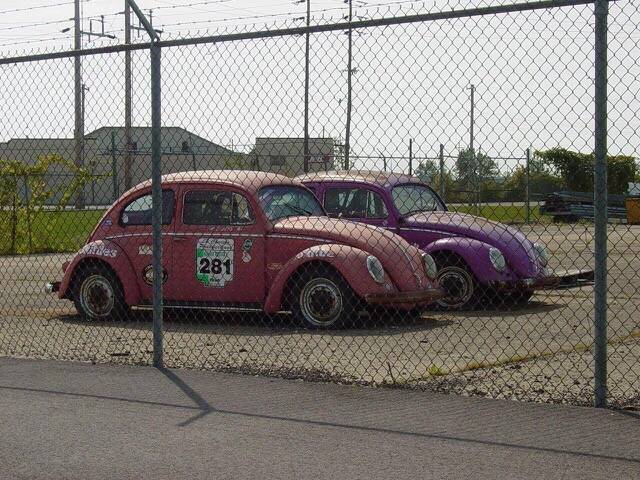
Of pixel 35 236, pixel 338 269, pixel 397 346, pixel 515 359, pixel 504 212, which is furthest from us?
pixel 35 236

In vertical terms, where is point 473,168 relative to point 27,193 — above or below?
above

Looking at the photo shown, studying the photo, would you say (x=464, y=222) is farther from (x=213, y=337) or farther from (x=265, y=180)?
(x=213, y=337)

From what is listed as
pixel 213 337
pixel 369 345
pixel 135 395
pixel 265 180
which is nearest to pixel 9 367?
pixel 135 395

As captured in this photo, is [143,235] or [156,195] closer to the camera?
[156,195]

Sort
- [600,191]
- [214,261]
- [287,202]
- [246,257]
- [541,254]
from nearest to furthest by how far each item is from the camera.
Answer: [600,191] < [246,257] < [214,261] < [287,202] < [541,254]

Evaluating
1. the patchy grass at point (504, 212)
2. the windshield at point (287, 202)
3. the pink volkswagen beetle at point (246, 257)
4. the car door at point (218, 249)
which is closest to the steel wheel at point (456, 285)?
the pink volkswagen beetle at point (246, 257)

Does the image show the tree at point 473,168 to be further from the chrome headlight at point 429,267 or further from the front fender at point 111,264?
the front fender at point 111,264

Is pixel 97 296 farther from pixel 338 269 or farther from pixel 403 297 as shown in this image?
pixel 403 297

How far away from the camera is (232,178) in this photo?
11.3m

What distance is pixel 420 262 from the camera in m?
11.0

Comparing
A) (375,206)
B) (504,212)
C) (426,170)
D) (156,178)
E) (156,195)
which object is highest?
(426,170)

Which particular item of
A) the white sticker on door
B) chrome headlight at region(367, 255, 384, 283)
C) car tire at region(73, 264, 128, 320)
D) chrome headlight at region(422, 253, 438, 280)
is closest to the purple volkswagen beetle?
chrome headlight at region(422, 253, 438, 280)

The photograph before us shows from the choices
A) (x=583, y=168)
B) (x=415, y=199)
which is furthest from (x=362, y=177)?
(x=583, y=168)

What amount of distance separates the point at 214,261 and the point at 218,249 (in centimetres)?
13
